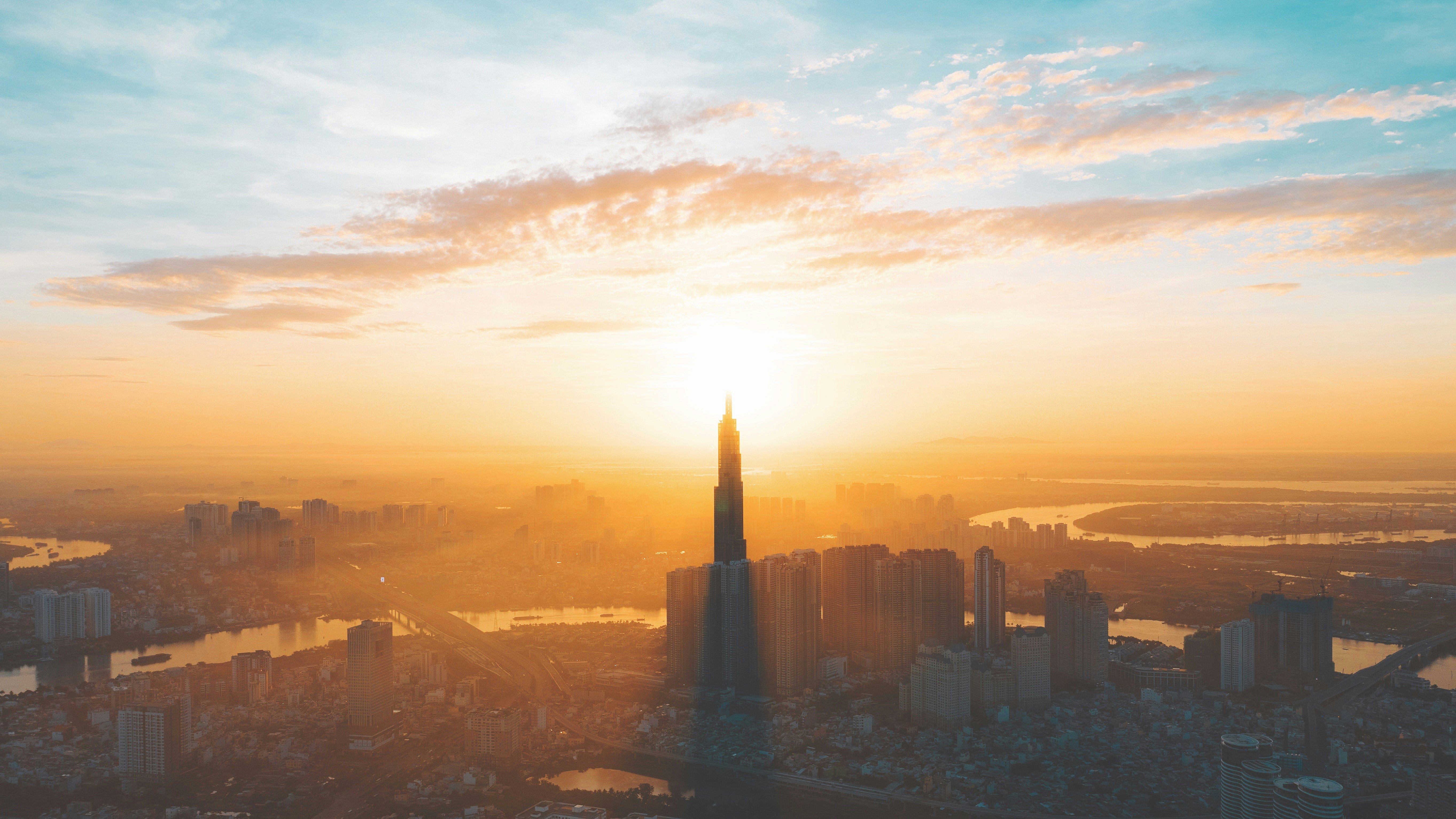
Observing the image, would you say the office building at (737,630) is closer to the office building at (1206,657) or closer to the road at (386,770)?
the road at (386,770)

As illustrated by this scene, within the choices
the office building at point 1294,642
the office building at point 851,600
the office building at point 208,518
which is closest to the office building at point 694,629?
the office building at point 851,600

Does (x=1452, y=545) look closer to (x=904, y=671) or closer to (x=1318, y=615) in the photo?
(x=1318, y=615)

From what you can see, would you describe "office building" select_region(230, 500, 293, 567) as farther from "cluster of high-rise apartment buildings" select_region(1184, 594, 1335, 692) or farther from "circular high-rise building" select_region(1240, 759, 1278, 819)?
"circular high-rise building" select_region(1240, 759, 1278, 819)

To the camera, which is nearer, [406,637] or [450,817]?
[450,817]

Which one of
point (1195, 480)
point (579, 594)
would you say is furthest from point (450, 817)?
point (1195, 480)

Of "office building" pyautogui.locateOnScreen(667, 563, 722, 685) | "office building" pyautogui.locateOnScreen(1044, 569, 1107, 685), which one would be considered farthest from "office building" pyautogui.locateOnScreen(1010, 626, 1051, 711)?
"office building" pyautogui.locateOnScreen(667, 563, 722, 685)

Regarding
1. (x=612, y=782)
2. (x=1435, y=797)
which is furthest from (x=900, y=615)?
(x=1435, y=797)
